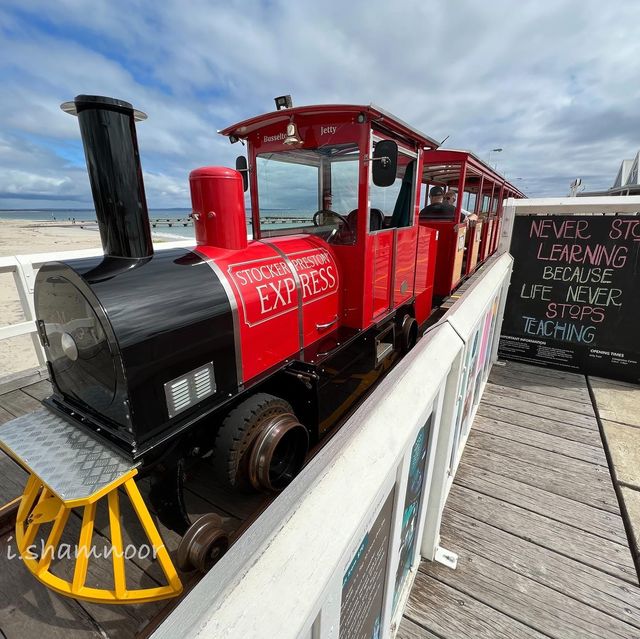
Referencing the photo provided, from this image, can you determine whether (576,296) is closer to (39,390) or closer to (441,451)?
(441,451)

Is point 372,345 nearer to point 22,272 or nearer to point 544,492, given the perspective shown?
point 544,492

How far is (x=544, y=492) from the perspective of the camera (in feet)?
7.65

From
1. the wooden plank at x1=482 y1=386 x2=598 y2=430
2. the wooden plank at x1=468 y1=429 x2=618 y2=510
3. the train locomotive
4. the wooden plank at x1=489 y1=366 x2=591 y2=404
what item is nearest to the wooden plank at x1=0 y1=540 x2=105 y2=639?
the train locomotive

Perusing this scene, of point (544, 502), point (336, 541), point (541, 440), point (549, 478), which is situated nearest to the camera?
point (336, 541)

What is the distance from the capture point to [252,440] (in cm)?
203

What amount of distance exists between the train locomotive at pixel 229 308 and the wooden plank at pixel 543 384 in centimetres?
143

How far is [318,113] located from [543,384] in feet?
11.3

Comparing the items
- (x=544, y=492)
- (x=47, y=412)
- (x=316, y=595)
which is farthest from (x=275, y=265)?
(x=544, y=492)

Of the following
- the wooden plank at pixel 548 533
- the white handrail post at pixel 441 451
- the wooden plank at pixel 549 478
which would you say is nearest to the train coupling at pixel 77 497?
the white handrail post at pixel 441 451

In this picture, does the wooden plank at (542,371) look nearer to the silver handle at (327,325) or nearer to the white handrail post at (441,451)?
the silver handle at (327,325)

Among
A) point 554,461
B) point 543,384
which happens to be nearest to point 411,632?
point 554,461

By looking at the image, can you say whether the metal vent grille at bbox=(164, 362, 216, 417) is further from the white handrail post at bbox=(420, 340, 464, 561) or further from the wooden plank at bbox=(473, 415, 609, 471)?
the wooden plank at bbox=(473, 415, 609, 471)

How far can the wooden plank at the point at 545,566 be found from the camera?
1.70 meters

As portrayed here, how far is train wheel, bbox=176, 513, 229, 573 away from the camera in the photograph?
5.31 ft
